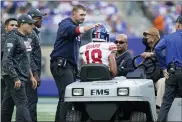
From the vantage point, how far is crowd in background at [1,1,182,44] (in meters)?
22.8

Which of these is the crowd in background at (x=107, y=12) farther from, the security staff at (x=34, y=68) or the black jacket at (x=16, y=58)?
the black jacket at (x=16, y=58)

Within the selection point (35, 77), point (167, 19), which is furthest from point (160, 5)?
→ point (35, 77)

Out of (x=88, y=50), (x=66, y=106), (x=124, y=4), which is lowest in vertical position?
(x=66, y=106)

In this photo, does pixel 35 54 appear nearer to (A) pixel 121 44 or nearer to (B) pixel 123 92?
(A) pixel 121 44

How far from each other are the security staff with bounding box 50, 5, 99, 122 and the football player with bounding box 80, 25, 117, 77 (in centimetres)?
101

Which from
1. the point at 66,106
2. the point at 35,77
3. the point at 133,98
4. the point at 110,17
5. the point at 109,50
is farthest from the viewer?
the point at 110,17

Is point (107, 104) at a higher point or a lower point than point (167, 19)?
lower

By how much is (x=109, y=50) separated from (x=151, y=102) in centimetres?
96

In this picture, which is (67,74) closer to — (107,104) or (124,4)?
(107,104)

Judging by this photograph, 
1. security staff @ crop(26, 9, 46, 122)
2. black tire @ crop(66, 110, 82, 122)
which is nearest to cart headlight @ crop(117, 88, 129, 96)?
black tire @ crop(66, 110, 82, 122)

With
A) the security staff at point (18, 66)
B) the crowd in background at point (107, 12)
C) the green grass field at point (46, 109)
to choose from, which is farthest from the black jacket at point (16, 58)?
the crowd in background at point (107, 12)

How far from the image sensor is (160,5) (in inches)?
965

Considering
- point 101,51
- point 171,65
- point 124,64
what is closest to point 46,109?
point 124,64

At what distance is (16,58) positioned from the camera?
10070 millimetres
